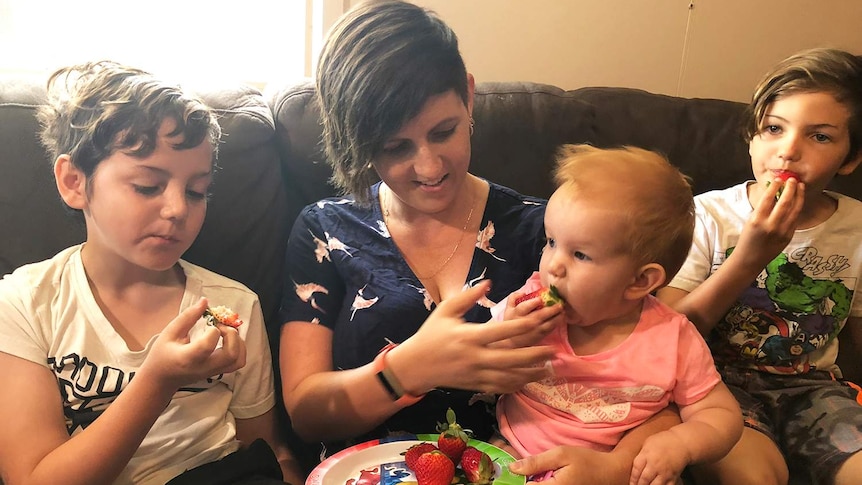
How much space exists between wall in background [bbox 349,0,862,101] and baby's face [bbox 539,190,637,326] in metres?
1.11

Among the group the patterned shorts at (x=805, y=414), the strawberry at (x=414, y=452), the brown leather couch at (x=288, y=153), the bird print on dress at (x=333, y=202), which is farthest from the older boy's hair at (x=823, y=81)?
the strawberry at (x=414, y=452)

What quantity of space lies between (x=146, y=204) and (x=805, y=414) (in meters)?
1.51

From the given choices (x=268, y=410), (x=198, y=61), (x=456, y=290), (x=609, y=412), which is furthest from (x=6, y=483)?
(x=198, y=61)

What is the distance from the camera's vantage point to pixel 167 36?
7.04 feet

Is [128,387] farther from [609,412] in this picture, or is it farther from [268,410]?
[609,412]

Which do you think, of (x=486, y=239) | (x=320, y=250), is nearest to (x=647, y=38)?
(x=486, y=239)

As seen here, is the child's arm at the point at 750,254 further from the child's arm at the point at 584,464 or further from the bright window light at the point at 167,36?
the bright window light at the point at 167,36

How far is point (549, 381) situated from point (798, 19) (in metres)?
1.89

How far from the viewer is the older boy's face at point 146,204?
1240 millimetres

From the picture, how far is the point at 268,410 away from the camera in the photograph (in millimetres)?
1457

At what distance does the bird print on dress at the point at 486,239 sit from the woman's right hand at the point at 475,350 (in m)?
0.29

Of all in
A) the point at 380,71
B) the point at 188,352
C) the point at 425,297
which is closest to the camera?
the point at 188,352

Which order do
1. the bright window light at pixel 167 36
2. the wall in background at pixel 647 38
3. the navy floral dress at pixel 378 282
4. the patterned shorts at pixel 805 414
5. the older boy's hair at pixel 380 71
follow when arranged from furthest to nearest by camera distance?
the wall in background at pixel 647 38, the bright window light at pixel 167 36, the patterned shorts at pixel 805 414, the navy floral dress at pixel 378 282, the older boy's hair at pixel 380 71

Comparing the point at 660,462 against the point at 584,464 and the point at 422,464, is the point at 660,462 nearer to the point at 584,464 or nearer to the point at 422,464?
the point at 584,464
